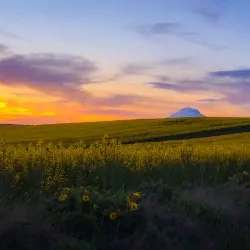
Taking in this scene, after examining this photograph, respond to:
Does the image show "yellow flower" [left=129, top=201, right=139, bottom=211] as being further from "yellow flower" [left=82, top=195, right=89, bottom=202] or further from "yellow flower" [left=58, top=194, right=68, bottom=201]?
"yellow flower" [left=58, top=194, right=68, bottom=201]

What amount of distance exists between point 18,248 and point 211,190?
15.0ft

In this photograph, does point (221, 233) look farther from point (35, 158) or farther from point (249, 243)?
point (35, 158)

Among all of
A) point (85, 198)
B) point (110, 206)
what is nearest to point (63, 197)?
point (85, 198)

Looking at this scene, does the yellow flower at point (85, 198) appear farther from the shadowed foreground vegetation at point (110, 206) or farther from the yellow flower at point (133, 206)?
the yellow flower at point (133, 206)

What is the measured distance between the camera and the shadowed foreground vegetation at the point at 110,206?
7084mm

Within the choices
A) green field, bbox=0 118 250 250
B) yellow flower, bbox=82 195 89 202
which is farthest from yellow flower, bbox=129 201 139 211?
yellow flower, bbox=82 195 89 202

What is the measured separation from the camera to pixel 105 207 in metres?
7.77

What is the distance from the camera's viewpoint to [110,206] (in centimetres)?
770

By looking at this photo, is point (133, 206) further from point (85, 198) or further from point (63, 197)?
point (63, 197)

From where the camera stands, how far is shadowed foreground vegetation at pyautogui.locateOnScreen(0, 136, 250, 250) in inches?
279

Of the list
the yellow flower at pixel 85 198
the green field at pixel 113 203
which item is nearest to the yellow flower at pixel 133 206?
the green field at pixel 113 203

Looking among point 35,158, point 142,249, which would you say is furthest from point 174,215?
point 35,158

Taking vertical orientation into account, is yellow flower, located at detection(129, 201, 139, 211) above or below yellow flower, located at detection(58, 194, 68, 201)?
below

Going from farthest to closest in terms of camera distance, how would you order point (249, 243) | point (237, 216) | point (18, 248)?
1. point (237, 216)
2. point (249, 243)
3. point (18, 248)
